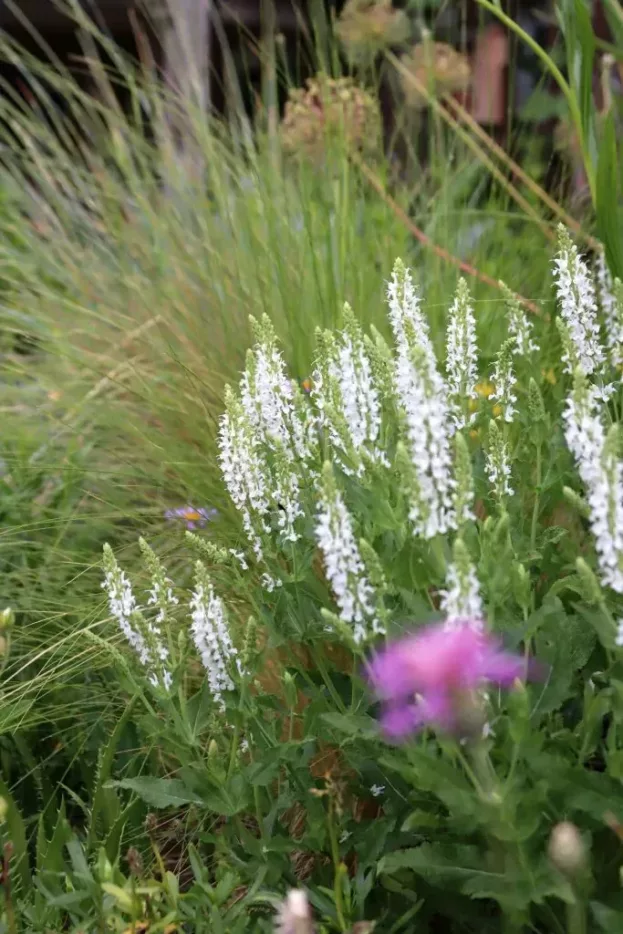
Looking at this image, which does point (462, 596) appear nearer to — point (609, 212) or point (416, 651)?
point (416, 651)

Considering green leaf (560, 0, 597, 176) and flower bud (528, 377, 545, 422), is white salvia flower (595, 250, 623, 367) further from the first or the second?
green leaf (560, 0, 597, 176)

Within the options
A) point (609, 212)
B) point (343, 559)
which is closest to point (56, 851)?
point (343, 559)

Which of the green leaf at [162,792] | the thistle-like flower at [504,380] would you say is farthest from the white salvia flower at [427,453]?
the green leaf at [162,792]

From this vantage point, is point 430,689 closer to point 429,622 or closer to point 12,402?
point 429,622

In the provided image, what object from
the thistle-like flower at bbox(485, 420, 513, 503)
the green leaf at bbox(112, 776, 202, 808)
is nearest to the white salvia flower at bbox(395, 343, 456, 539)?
the thistle-like flower at bbox(485, 420, 513, 503)

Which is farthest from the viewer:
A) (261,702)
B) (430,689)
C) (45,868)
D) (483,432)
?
(483,432)

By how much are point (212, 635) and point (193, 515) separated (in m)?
0.78

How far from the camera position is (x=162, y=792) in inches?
54.8

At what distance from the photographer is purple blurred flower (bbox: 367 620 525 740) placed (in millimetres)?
1071

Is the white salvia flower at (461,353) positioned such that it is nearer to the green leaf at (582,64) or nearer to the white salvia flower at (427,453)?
the white salvia flower at (427,453)

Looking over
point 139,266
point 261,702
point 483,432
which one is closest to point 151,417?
point 139,266

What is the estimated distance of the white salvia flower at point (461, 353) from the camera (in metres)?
1.44

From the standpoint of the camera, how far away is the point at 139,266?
11.1 ft

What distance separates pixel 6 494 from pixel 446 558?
5.19ft
